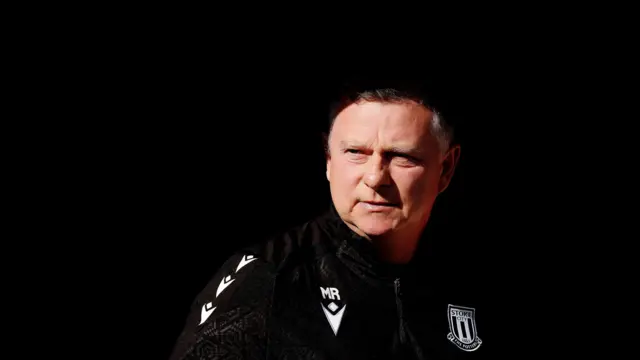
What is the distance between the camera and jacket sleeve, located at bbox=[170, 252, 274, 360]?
2365mm

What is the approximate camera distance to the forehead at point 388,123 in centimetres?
249

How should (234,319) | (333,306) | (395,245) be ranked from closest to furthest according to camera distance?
(234,319) < (333,306) < (395,245)

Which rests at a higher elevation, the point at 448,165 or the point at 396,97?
the point at 396,97

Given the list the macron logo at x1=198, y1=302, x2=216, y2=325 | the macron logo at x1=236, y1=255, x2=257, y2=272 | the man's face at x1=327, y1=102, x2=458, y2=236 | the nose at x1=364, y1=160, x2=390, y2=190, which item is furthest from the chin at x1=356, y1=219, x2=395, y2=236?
the macron logo at x1=198, y1=302, x2=216, y2=325

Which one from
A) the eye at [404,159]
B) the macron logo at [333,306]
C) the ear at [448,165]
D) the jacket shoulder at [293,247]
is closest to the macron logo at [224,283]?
the jacket shoulder at [293,247]

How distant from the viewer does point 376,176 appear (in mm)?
2469

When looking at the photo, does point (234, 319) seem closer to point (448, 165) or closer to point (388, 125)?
point (388, 125)

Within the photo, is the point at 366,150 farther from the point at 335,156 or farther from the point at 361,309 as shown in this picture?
the point at 361,309

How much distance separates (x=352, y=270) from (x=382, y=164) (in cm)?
35

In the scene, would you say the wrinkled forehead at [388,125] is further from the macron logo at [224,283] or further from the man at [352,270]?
the macron logo at [224,283]

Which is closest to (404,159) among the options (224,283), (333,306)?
(333,306)

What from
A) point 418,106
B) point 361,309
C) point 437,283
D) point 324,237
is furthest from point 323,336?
point 418,106

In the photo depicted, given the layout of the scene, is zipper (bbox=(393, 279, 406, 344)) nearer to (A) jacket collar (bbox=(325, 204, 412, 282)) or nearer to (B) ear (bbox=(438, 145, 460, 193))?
(A) jacket collar (bbox=(325, 204, 412, 282))

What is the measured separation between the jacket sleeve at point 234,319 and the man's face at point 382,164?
13.6 inches
